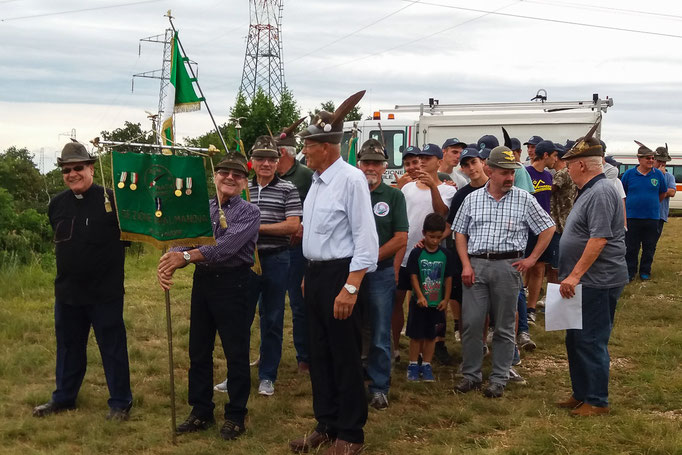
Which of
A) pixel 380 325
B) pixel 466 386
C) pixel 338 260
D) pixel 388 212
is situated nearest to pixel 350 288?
pixel 338 260

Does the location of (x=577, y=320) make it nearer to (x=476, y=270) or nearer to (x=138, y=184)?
(x=476, y=270)

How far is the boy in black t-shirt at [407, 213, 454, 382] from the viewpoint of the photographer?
6.61m

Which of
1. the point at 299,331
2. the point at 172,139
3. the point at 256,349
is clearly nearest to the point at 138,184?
the point at 172,139

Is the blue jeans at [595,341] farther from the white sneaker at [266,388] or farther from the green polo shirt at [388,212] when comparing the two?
the white sneaker at [266,388]

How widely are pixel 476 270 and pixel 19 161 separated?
11.0 meters

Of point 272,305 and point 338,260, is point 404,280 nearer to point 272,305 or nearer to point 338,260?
point 272,305

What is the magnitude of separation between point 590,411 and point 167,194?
3.55 meters

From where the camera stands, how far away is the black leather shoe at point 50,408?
5.71 meters

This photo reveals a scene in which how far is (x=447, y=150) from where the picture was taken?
26.5ft

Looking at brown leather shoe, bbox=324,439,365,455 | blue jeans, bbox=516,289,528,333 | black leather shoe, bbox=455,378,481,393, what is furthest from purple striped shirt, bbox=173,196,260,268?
blue jeans, bbox=516,289,528,333

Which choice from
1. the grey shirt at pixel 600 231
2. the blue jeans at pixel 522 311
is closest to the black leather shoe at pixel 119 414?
the grey shirt at pixel 600 231

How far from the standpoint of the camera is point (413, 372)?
6738 millimetres

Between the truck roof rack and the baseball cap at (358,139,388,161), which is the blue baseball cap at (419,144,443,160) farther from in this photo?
the truck roof rack

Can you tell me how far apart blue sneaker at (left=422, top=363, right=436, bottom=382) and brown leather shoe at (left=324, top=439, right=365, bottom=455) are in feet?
6.30
